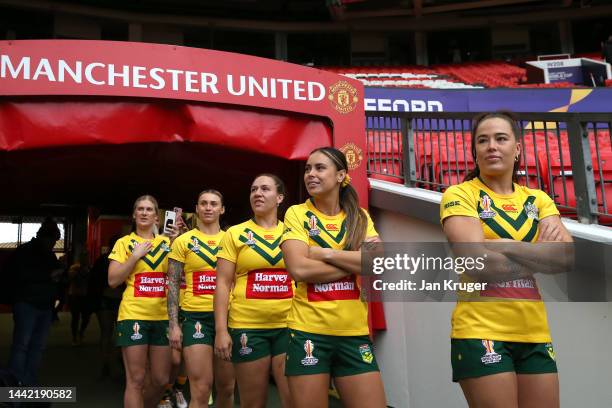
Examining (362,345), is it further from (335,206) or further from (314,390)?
(335,206)

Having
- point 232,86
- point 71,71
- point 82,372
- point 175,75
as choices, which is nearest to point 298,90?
point 232,86

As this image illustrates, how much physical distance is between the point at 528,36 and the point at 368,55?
22.8ft

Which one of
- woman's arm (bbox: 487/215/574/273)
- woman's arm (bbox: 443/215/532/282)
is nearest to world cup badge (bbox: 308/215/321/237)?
woman's arm (bbox: 443/215/532/282)

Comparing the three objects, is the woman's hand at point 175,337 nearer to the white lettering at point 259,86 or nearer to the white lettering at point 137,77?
the white lettering at point 137,77

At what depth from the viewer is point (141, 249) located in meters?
4.32

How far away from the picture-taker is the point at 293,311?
254 centimetres

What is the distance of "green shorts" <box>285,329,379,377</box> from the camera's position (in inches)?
93.4

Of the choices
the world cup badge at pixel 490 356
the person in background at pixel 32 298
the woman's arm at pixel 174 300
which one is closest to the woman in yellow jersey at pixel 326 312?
the world cup badge at pixel 490 356

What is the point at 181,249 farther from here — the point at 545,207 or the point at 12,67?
the point at 545,207

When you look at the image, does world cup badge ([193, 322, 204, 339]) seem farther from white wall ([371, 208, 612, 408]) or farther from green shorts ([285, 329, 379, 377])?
white wall ([371, 208, 612, 408])

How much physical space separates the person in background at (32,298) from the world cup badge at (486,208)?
14.4ft

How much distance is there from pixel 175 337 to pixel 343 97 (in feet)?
9.47

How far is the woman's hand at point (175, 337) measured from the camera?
396 centimetres

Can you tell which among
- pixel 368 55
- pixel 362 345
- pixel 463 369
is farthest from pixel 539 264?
pixel 368 55
